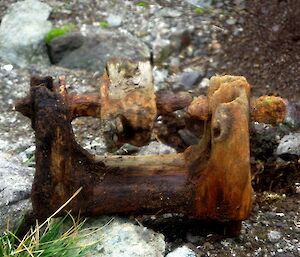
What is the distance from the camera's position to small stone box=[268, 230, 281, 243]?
9.16ft

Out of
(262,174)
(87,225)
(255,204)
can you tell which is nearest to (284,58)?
(262,174)

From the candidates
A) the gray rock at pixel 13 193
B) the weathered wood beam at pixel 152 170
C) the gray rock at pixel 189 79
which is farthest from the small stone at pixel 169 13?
the weathered wood beam at pixel 152 170

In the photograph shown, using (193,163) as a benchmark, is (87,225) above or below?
below

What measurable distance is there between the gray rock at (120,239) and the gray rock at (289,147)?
90cm

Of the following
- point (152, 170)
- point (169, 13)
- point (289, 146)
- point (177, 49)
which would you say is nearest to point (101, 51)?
point (177, 49)

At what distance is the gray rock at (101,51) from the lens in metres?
3.96

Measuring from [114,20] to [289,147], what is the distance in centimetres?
133

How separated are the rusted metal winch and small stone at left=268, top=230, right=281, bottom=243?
14 cm

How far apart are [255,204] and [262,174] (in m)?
0.28

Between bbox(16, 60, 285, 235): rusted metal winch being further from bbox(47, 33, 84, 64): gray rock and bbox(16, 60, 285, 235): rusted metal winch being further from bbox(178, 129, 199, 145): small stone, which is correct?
bbox(47, 33, 84, 64): gray rock

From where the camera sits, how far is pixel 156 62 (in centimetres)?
404

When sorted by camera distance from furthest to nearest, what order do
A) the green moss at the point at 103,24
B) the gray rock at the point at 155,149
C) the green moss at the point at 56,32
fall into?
the green moss at the point at 103,24, the green moss at the point at 56,32, the gray rock at the point at 155,149

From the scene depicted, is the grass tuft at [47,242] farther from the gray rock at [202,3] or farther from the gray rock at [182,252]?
the gray rock at [202,3]

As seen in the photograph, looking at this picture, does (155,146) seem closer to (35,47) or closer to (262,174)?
(262,174)
